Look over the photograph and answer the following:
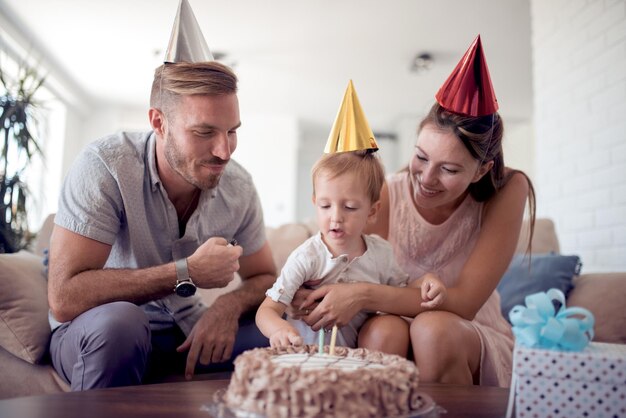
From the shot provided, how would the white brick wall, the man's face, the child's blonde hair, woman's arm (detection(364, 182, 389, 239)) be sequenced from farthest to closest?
1. the white brick wall
2. woman's arm (detection(364, 182, 389, 239))
3. the man's face
4. the child's blonde hair

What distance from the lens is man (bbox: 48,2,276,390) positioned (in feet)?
4.44

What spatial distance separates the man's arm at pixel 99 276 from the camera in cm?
139

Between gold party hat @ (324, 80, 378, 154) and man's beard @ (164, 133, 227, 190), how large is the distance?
34 centimetres

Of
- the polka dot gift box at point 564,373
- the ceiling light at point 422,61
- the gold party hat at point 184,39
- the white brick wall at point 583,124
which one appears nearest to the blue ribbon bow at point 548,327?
the polka dot gift box at point 564,373

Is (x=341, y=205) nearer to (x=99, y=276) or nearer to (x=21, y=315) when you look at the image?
(x=99, y=276)

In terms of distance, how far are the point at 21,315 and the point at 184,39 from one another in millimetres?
900

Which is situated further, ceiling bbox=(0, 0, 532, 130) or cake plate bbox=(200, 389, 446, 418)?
ceiling bbox=(0, 0, 532, 130)

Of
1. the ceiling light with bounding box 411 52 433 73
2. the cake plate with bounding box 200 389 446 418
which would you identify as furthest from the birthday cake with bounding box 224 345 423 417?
the ceiling light with bounding box 411 52 433 73

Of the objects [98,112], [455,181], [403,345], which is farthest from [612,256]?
[98,112]

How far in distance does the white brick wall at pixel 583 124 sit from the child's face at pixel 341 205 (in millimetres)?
1934

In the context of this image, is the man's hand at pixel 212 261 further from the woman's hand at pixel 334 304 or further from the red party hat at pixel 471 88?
the red party hat at pixel 471 88

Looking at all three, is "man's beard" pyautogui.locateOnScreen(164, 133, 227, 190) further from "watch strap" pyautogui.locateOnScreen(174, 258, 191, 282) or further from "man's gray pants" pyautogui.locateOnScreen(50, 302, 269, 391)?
"man's gray pants" pyautogui.locateOnScreen(50, 302, 269, 391)

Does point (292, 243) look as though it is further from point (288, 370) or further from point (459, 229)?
point (288, 370)

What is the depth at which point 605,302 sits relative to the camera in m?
1.98
